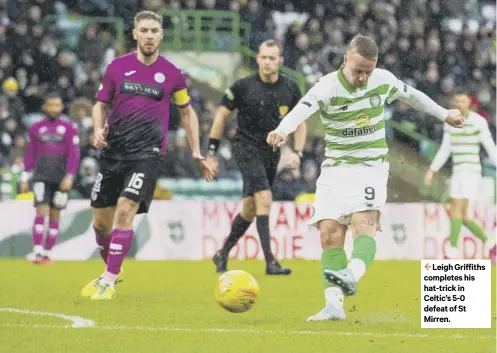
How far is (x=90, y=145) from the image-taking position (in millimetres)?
19484

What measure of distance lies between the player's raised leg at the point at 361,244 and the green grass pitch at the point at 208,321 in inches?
14.0

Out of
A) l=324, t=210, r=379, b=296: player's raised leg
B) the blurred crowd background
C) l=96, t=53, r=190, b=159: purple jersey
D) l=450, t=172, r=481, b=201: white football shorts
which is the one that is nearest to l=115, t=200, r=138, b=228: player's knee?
l=96, t=53, r=190, b=159: purple jersey

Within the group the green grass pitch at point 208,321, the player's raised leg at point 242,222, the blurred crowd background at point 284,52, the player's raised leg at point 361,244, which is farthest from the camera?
the blurred crowd background at point 284,52

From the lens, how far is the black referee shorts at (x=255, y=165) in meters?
12.9

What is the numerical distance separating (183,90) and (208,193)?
968 centimetres

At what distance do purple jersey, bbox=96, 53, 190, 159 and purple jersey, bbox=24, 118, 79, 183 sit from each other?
5389 mm

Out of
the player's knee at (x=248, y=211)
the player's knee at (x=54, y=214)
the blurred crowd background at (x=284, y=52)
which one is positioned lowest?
the player's knee at (x=248, y=211)

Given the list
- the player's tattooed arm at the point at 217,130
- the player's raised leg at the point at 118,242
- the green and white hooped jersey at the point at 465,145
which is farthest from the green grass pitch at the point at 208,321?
the green and white hooped jersey at the point at 465,145

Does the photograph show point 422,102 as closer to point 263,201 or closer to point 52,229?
point 263,201

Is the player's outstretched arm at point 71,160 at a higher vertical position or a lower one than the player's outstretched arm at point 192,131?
higher

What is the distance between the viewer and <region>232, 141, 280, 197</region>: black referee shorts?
1288 cm

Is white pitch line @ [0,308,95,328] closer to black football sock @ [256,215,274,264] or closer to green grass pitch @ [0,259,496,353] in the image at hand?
green grass pitch @ [0,259,496,353]

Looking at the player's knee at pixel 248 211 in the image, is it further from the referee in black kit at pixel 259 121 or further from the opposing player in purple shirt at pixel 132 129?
the opposing player in purple shirt at pixel 132 129

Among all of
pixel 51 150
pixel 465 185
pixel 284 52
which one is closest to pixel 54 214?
pixel 51 150
